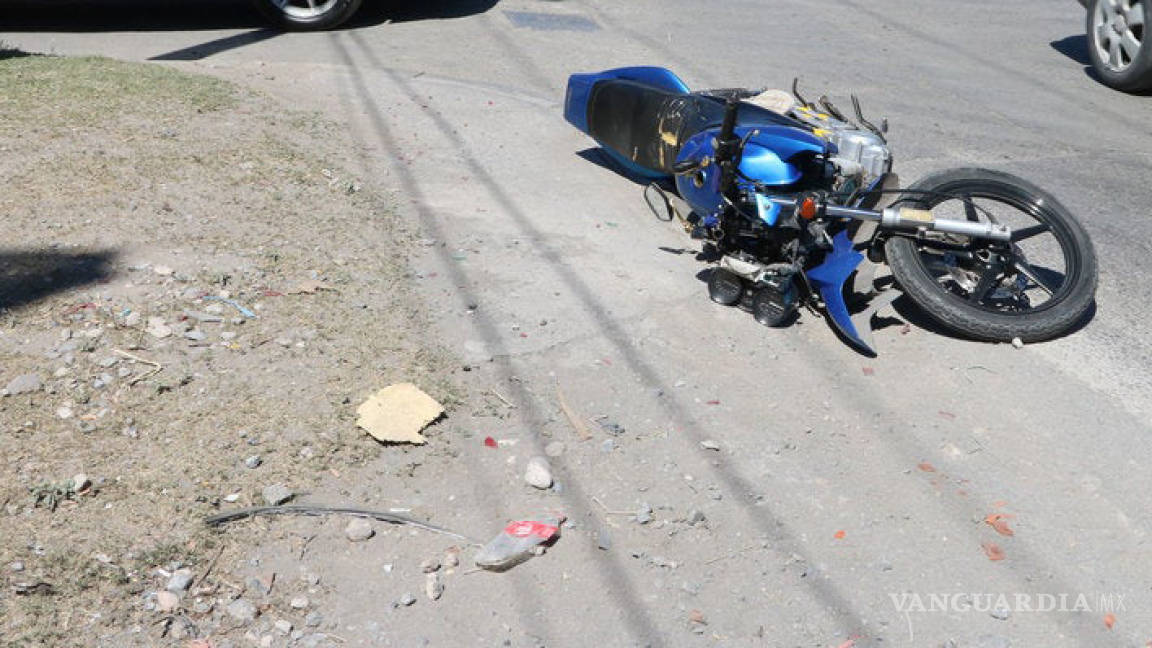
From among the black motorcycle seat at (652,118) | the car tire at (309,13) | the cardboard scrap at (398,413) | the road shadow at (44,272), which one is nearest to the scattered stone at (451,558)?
the cardboard scrap at (398,413)

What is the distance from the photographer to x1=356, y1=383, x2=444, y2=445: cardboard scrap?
421 cm

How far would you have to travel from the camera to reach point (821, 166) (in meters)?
5.36

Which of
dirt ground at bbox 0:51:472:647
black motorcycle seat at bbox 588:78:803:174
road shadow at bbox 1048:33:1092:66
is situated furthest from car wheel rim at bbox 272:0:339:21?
road shadow at bbox 1048:33:1092:66

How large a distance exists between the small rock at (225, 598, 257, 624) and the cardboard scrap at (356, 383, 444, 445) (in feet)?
2.93

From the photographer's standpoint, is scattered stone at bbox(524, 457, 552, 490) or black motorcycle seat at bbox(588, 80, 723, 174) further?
black motorcycle seat at bbox(588, 80, 723, 174)

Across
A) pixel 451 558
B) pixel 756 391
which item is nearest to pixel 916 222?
pixel 756 391

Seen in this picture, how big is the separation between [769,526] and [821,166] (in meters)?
2.12

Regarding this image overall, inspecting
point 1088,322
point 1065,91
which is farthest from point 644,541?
point 1065,91

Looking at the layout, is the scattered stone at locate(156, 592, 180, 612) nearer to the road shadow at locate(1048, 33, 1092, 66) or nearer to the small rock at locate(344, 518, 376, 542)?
the small rock at locate(344, 518, 376, 542)

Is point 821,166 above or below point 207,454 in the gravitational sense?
above

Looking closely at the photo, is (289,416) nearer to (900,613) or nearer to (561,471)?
(561,471)

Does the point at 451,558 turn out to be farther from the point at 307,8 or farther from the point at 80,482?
the point at 307,8

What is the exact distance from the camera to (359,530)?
12.3 ft

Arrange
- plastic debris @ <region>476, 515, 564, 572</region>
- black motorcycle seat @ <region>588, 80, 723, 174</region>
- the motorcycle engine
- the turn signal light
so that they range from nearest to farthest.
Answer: plastic debris @ <region>476, 515, 564, 572</region> < the turn signal light < the motorcycle engine < black motorcycle seat @ <region>588, 80, 723, 174</region>
